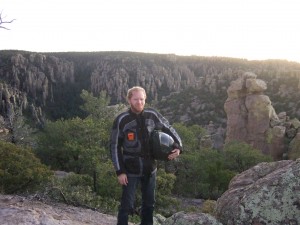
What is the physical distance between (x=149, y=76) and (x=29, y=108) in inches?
1931

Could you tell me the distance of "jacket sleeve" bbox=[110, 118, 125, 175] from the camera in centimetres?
536

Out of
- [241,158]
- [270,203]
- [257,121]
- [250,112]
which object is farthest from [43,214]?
[250,112]

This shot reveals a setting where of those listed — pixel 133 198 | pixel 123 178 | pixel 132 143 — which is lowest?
pixel 133 198

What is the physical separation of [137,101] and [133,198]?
4.48 feet

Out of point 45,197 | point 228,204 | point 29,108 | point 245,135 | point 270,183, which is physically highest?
point 270,183

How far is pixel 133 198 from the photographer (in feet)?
18.4

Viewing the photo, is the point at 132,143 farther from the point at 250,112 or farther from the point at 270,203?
the point at 250,112

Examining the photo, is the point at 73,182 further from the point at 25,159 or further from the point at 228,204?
the point at 228,204

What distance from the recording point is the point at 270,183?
4762 millimetres

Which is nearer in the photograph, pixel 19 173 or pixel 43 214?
pixel 43 214

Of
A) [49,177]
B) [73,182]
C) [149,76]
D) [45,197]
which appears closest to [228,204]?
[45,197]

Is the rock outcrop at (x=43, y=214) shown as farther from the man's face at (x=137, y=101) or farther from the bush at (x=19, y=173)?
the man's face at (x=137, y=101)

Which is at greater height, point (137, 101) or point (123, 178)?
point (137, 101)

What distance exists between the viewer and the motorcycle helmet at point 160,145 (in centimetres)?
542
